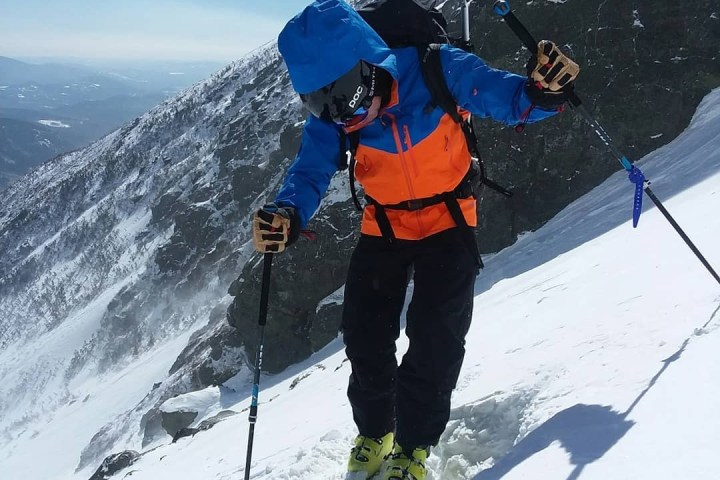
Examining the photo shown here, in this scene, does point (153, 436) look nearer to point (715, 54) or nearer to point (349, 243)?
point (349, 243)

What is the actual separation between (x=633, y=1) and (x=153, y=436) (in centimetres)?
3231

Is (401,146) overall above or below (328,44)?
below

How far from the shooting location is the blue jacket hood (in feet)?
10.6

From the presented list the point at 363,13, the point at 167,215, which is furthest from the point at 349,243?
the point at 167,215

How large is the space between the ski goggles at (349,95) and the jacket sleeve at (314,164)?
308mm

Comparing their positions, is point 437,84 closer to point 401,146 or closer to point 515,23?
point 401,146

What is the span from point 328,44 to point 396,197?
103 centimetres

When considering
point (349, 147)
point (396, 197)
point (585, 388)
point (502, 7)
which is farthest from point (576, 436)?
point (502, 7)

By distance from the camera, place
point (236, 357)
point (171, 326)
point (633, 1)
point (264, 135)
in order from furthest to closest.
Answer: point (264, 135)
point (171, 326)
point (236, 357)
point (633, 1)

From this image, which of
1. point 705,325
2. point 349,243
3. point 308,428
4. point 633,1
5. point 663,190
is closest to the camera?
point 705,325

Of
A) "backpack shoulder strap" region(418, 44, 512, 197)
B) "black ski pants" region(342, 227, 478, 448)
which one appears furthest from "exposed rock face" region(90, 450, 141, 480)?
"backpack shoulder strap" region(418, 44, 512, 197)

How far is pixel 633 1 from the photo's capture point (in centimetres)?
1930

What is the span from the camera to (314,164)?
3783 mm

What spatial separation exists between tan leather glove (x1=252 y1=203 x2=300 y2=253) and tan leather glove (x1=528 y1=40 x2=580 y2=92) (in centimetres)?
170
